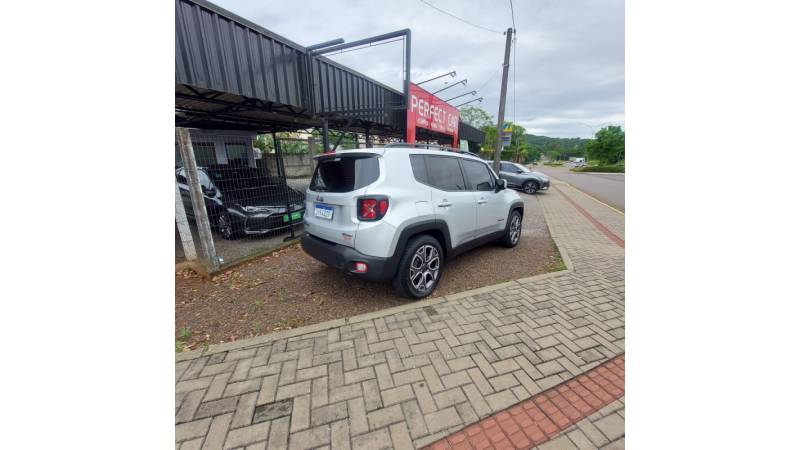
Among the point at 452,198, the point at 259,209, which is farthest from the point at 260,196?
the point at 452,198

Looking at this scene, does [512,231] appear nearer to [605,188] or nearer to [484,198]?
[484,198]

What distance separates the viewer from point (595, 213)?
8852mm

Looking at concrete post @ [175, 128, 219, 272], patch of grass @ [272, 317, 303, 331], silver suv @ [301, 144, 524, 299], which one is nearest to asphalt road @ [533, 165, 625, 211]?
silver suv @ [301, 144, 524, 299]

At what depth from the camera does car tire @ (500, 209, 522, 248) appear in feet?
15.6

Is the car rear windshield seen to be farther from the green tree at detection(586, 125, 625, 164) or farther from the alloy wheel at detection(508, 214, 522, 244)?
the green tree at detection(586, 125, 625, 164)

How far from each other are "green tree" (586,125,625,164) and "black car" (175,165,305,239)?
58373mm

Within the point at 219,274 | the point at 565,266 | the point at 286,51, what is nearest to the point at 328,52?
the point at 286,51

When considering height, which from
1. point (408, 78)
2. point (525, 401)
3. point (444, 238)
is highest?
point (408, 78)

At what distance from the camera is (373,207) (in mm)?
2645

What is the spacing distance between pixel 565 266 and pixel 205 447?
14.8 ft

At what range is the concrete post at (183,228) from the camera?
3.66 metres

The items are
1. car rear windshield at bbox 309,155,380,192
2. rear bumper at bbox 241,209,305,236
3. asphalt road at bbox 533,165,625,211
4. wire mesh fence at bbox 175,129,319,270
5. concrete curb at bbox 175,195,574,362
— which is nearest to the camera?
concrete curb at bbox 175,195,574,362

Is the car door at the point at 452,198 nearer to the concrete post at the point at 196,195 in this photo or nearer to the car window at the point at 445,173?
the car window at the point at 445,173

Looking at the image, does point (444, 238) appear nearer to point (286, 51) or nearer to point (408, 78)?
point (408, 78)
